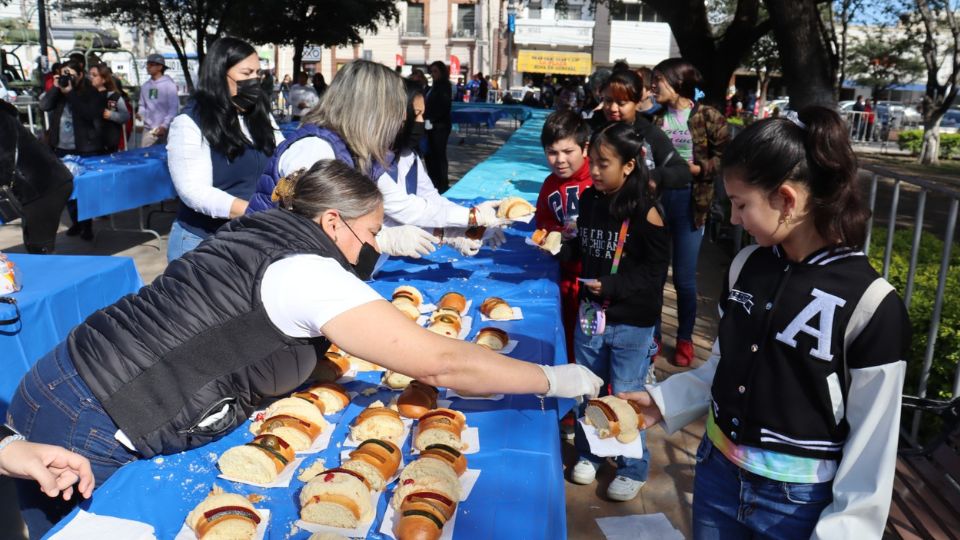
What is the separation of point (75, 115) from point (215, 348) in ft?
24.3

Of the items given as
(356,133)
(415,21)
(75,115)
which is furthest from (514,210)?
(415,21)

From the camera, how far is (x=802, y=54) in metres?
6.69

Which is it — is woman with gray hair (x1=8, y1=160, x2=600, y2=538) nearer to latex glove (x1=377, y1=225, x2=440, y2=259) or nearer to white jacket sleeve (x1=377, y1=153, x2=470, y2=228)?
latex glove (x1=377, y1=225, x2=440, y2=259)

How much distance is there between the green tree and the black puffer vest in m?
16.2

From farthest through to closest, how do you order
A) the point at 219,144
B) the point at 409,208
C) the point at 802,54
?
the point at 802,54, the point at 409,208, the point at 219,144

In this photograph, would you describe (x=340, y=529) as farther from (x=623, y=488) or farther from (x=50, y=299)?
(x=50, y=299)

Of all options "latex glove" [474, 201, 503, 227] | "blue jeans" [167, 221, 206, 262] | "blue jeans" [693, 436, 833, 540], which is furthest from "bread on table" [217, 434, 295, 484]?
"latex glove" [474, 201, 503, 227]

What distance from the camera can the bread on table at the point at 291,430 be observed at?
187 cm

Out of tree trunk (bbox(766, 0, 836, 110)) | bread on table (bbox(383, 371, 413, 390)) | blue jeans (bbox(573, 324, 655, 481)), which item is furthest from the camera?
tree trunk (bbox(766, 0, 836, 110))

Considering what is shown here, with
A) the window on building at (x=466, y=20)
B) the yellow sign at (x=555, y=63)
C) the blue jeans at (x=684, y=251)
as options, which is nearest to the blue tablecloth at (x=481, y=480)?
the blue jeans at (x=684, y=251)

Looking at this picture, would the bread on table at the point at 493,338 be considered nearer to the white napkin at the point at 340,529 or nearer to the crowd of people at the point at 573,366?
the crowd of people at the point at 573,366

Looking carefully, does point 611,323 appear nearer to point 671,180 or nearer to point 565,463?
point 565,463

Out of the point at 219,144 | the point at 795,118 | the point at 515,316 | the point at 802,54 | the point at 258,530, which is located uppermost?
the point at 802,54

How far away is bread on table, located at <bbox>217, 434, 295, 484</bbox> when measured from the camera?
5.66 ft
